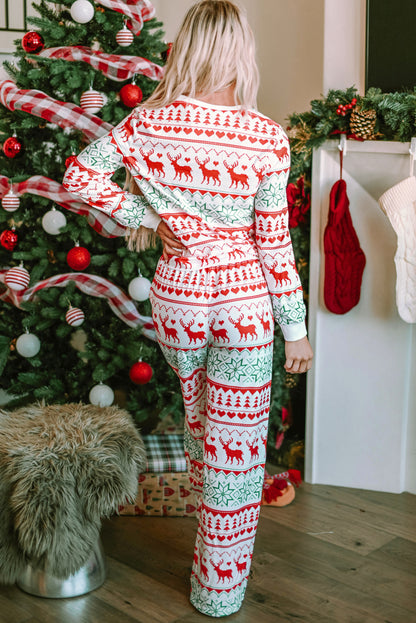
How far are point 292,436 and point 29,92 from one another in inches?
66.6

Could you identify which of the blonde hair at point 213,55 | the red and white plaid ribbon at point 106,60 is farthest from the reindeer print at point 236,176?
the red and white plaid ribbon at point 106,60

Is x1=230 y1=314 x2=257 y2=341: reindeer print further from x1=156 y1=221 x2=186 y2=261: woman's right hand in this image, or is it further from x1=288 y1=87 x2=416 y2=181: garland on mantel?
x1=288 y1=87 x2=416 y2=181: garland on mantel

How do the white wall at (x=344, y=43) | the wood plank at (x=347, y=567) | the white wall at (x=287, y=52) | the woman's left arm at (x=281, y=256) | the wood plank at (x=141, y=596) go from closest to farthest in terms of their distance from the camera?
the woman's left arm at (x=281, y=256), the wood plank at (x=141, y=596), the wood plank at (x=347, y=567), the white wall at (x=344, y=43), the white wall at (x=287, y=52)

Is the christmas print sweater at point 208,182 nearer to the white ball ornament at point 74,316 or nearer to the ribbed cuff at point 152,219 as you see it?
the ribbed cuff at point 152,219

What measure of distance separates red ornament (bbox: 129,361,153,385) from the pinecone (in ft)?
3.62

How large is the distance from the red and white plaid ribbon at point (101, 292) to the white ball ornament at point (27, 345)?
13 cm

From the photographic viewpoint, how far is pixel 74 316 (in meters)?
2.43

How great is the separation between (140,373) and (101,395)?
16 cm

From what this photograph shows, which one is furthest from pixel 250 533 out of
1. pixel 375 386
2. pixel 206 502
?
pixel 375 386

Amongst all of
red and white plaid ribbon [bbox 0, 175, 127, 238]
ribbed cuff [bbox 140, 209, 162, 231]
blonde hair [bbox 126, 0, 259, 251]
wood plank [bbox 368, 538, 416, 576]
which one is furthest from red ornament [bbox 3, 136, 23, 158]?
wood plank [bbox 368, 538, 416, 576]

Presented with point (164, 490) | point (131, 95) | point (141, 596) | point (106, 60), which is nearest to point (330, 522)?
point (164, 490)

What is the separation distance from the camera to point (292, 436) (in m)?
2.93

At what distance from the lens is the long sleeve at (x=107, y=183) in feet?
5.63

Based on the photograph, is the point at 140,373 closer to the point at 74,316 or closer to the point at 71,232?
the point at 74,316
